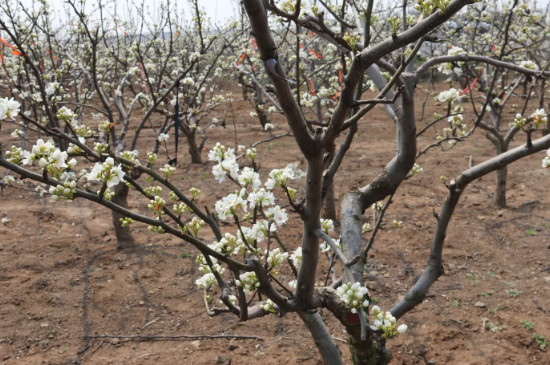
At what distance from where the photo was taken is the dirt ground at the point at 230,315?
3.83 metres

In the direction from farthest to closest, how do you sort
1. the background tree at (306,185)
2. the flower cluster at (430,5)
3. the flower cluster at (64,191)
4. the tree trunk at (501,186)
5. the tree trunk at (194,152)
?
1. the tree trunk at (194,152)
2. the tree trunk at (501,186)
3. the flower cluster at (64,191)
4. the background tree at (306,185)
5. the flower cluster at (430,5)

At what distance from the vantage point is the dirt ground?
3.83 metres

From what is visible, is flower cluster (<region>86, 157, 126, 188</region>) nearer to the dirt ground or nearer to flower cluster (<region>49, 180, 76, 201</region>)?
flower cluster (<region>49, 180, 76, 201</region>)

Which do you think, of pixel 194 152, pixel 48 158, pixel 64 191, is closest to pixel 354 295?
pixel 64 191

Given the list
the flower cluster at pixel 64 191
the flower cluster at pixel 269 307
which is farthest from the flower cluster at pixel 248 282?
the flower cluster at pixel 64 191

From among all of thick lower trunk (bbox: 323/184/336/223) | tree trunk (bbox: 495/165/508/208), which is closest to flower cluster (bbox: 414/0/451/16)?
thick lower trunk (bbox: 323/184/336/223)

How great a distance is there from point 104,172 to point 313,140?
2.50 feet

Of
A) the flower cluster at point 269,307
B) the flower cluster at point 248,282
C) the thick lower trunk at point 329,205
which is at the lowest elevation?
the thick lower trunk at point 329,205

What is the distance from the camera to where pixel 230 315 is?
14.4ft

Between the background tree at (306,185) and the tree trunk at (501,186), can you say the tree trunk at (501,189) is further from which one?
the background tree at (306,185)

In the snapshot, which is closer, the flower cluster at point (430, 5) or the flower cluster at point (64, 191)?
the flower cluster at point (430, 5)

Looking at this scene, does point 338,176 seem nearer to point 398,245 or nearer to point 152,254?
point 398,245

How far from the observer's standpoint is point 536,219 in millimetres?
6203

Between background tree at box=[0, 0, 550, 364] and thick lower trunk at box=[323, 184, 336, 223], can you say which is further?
thick lower trunk at box=[323, 184, 336, 223]
